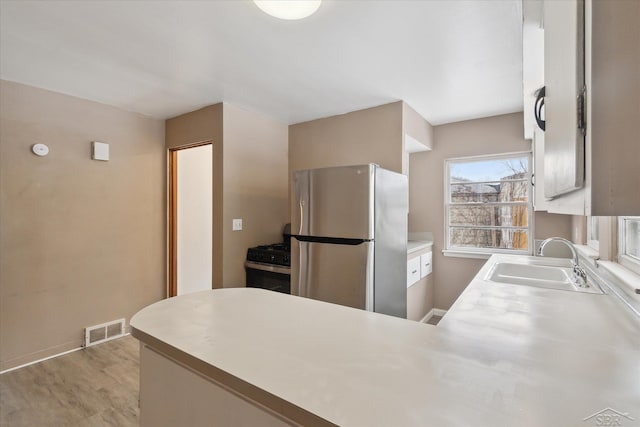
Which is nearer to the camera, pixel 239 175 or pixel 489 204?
pixel 239 175

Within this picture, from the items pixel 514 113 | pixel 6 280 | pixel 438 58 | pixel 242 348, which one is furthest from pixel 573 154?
pixel 6 280

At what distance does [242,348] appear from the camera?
75cm

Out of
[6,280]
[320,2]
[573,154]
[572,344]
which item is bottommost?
[6,280]

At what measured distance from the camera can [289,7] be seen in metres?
1.40

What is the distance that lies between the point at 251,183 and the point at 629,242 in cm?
281

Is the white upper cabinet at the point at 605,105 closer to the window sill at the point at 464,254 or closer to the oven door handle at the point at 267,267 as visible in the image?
the oven door handle at the point at 267,267

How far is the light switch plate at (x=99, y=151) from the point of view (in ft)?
9.20

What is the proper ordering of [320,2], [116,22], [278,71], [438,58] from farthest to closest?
[278,71] → [438,58] → [116,22] → [320,2]

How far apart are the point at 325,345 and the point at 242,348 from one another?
0.21 metres

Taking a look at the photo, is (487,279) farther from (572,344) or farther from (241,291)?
(241,291)

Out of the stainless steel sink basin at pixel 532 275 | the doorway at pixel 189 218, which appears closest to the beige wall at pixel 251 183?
the doorway at pixel 189 218

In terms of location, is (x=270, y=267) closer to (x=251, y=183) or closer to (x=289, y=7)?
(x=251, y=183)

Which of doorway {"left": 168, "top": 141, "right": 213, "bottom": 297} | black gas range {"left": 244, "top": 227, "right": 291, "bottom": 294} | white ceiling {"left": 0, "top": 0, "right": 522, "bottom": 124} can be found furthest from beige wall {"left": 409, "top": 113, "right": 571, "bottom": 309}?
doorway {"left": 168, "top": 141, "right": 213, "bottom": 297}

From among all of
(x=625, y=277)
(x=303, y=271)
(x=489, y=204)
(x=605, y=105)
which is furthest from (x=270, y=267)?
(x=605, y=105)
